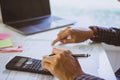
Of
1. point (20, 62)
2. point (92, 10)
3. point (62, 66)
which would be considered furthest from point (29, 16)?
point (62, 66)

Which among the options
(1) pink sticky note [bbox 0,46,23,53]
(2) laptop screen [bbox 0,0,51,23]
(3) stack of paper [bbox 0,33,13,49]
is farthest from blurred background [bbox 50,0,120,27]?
(1) pink sticky note [bbox 0,46,23,53]

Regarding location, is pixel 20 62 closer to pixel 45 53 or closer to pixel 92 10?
pixel 45 53

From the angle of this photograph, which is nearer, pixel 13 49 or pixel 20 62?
pixel 20 62

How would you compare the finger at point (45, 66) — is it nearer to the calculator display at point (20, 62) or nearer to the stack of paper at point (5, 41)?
the calculator display at point (20, 62)

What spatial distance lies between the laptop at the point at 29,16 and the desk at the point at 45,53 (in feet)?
0.20

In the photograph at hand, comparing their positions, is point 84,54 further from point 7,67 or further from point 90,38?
point 7,67

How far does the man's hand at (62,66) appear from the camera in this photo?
0.75m

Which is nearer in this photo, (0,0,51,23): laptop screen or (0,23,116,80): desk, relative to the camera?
(0,23,116,80): desk

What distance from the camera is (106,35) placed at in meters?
1.16

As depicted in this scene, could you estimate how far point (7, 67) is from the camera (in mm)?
812

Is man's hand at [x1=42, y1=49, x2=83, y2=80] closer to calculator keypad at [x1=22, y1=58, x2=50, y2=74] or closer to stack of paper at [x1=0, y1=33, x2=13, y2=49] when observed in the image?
calculator keypad at [x1=22, y1=58, x2=50, y2=74]

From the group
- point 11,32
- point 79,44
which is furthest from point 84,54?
point 11,32

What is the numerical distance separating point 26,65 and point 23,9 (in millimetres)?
637

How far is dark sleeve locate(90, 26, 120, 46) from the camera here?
113 centimetres
